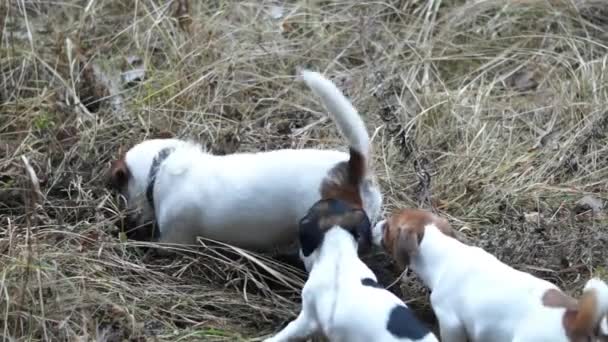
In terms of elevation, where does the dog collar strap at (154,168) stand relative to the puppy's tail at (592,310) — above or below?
below

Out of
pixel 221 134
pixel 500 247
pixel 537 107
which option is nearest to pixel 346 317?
pixel 500 247

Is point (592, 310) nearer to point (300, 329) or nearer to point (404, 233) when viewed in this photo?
point (404, 233)

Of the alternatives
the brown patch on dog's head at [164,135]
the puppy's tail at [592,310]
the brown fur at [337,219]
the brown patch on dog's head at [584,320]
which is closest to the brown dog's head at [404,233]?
the brown fur at [337,219]

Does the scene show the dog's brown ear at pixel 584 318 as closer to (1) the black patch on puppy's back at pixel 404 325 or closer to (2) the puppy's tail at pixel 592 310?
(2) the puppy's tail at pixel 592 310

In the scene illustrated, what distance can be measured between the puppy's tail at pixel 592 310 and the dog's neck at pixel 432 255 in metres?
0.65

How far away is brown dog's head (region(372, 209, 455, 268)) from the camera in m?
4.10

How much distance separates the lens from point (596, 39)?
244 inches

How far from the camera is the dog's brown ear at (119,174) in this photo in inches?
188

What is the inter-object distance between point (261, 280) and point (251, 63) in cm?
172

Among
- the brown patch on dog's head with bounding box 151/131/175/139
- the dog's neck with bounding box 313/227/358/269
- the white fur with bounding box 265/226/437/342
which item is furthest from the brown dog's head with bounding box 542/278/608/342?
the brown patch on dog's head with bounding box 151/131/175/139

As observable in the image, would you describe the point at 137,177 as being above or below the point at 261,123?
above

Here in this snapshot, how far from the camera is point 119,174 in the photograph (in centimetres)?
479

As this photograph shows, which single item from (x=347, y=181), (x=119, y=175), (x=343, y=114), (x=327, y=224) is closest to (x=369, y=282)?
(x=327, y=224)

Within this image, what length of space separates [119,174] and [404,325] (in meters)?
1.63
